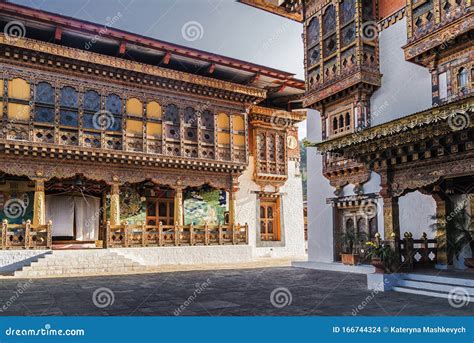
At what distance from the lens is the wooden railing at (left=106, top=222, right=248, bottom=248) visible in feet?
59.0

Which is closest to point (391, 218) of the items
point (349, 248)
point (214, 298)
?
point (214, 298)

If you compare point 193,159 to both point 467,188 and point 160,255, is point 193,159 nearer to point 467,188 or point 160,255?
point 160,255

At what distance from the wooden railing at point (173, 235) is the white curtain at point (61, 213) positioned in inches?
159

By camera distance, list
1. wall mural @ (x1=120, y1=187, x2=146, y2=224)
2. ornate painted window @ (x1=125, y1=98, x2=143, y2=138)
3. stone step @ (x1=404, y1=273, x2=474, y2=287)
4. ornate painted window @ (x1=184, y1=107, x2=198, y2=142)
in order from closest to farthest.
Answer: stone step @ (x1=404, y1=273, x2=474, y2=287) < ornate painted window @ (x1=125, y1=98, x2=143, y2=138) < ornate painted window @ (x1=184, y1=107, x2=198, y2=142) < wall mural @ (x1=120, y1=187, x2=146, y2=224)

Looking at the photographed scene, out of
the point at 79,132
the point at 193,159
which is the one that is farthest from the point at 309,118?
the point at 79,132

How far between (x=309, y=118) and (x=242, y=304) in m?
11.1

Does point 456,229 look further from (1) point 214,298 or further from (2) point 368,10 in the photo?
(2) point 368,10

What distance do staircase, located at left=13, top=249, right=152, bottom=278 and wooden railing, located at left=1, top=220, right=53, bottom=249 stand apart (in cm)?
62

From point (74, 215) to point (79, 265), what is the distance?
584cm

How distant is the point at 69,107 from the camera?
683 inches

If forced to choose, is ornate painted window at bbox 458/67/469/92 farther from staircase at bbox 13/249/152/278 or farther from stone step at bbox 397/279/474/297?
staircase at bbox 13/249/152/278

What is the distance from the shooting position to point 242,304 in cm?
809

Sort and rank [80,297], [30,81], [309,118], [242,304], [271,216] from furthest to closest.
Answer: [271,216]
[309,118]
[30,81]
[80,297]
[242,304]

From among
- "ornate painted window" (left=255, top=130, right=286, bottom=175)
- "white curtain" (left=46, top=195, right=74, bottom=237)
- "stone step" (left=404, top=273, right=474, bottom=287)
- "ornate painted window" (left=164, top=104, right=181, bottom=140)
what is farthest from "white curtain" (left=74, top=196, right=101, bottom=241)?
"stone step" (left=404, top=273, right=474, bottom=287)
